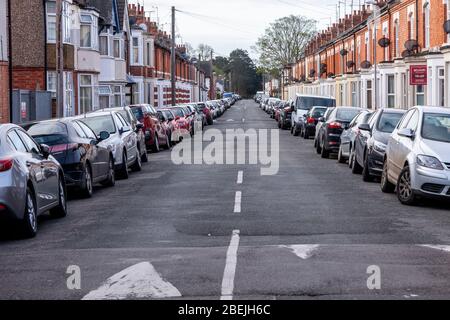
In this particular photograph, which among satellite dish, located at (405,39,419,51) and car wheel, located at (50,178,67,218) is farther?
satellite dish, located at (405,39,419,51)

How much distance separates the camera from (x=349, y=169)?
22.5m

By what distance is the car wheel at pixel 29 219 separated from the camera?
11.8 meters

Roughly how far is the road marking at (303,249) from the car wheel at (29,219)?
3.73m

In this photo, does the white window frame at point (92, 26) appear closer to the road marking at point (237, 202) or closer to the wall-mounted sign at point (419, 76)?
the wall-mounted sign at point (419, 76)

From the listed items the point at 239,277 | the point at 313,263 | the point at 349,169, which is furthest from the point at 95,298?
the point at 349,169

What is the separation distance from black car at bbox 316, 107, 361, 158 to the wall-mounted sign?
706cm

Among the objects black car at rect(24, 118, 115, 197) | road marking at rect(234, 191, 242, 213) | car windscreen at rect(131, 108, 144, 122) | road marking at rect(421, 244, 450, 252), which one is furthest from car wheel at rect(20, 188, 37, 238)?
car windscreen at rect(131, 108, 144, 122)

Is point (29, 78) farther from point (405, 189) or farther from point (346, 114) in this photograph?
point (405, 189)

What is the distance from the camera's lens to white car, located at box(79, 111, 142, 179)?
67.1 feet

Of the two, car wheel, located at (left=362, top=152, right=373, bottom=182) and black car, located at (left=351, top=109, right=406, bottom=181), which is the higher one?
black car, located at (left=351, top=109, right=406, bottom=181)

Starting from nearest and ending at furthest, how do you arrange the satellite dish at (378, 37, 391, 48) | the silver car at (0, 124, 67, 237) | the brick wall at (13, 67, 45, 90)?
the silver car at (0, 124, 67, 237) → the brick wall at (13, 67, 45, 90) → the satellite dish at (378, 37, 391, 48)

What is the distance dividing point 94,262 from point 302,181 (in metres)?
9.80

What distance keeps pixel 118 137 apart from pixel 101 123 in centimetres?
83

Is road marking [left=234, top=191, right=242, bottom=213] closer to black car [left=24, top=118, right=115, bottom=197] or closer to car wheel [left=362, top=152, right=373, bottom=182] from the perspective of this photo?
black car [left=24, top=118, right=115, bottom=197]
